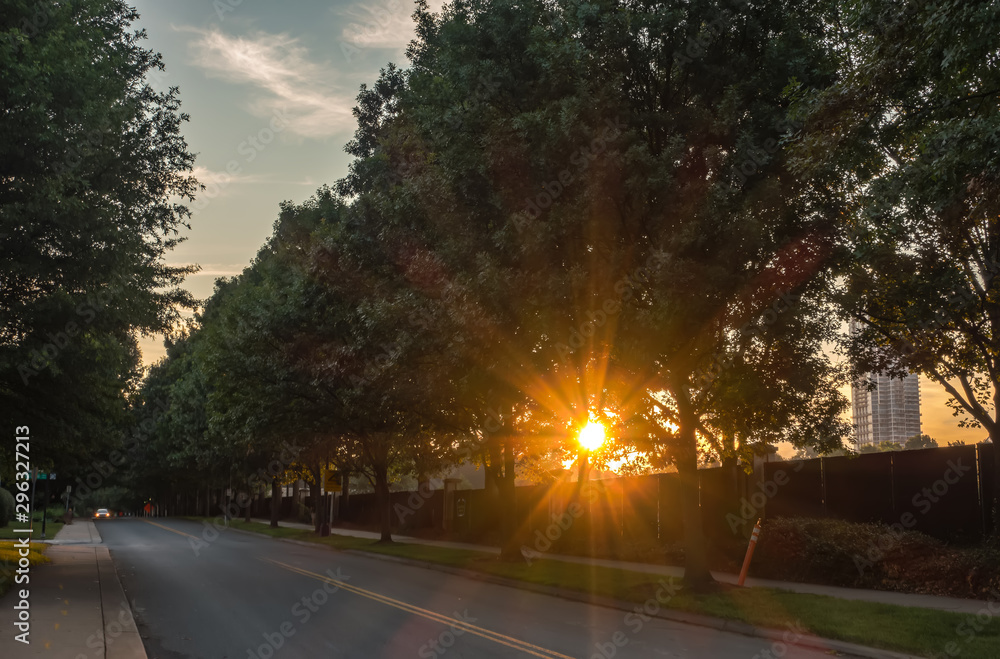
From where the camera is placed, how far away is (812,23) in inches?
532

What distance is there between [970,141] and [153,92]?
1748 centimetres

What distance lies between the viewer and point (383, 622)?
11.9 metres

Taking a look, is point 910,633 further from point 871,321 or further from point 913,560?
point 871,321

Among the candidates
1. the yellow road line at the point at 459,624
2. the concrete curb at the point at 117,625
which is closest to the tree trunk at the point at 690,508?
the yellow road line at the point at 459,624

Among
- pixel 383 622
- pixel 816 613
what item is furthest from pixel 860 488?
pixel 383 622

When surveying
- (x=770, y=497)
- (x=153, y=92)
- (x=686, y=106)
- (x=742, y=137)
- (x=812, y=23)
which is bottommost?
(x=770, y=497)

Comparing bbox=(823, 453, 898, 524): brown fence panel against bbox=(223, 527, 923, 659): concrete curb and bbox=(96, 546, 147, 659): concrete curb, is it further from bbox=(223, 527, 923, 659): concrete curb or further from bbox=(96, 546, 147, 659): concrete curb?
bbox=(96, 546, 147, 659): concrete curb

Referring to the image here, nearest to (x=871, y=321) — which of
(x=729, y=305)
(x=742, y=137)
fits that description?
(x=729, y=305)

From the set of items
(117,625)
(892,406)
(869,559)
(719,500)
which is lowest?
(117,625)

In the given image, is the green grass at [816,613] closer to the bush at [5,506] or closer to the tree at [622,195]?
the tree at [622,195]

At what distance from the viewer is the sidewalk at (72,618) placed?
9.13 metres

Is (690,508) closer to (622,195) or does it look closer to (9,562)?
(622,195)

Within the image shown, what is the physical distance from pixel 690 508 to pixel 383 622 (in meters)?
6.24

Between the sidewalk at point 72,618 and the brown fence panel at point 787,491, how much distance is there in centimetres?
1479
